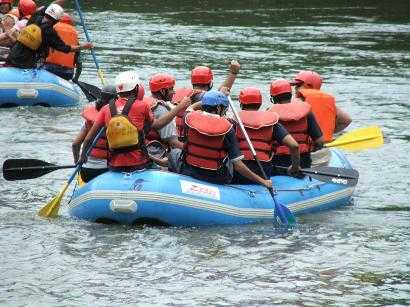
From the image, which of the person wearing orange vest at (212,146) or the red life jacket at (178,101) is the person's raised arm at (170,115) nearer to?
the person wearing orange vest at (212,146)

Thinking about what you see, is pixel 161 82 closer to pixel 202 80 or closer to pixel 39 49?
pixel 202 80

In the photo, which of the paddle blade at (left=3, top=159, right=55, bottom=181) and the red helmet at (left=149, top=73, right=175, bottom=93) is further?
the red helmet at (left=149, top=73, right=175, bottom=93)

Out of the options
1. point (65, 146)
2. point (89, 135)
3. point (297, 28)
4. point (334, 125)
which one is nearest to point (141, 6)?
point (297, 28)

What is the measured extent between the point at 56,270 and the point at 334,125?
4.67 metres

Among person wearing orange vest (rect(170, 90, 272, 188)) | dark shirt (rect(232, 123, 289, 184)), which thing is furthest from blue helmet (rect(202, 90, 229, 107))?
dark shirt (rect(232, 123, 289, 184))

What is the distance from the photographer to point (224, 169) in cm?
1011

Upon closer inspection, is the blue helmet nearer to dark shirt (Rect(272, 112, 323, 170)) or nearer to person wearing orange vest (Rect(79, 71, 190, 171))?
person wearing orange vest (Rect(79, 71, 190, 171))

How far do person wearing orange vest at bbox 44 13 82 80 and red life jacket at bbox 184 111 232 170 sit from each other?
7133 mm

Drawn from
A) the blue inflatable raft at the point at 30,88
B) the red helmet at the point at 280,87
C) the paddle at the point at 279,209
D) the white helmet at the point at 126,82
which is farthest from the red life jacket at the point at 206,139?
the blue inflatable raft at the point at 30,88

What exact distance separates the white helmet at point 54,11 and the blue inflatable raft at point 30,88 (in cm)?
102

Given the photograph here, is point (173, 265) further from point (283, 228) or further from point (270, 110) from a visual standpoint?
point (270, 110)

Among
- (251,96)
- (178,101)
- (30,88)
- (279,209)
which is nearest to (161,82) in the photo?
(178,101)

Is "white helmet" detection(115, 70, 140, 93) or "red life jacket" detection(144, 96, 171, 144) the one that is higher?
"white helmet" detection(115, 70, 140, 93)

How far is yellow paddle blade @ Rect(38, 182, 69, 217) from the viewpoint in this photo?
10344mm
